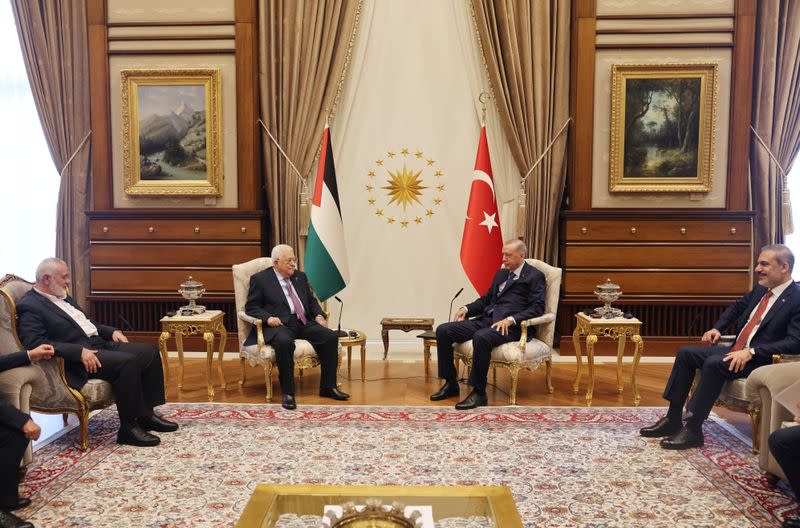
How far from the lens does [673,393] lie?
4.54 meters

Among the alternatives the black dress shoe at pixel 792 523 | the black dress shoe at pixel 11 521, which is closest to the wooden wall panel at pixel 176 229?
the black dress shoe at pixel 11 521

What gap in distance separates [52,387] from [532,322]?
3314 mm

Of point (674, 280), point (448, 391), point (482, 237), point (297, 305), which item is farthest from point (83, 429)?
point (674, 280)

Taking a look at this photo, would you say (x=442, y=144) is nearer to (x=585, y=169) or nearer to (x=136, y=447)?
(x=585, y=169)

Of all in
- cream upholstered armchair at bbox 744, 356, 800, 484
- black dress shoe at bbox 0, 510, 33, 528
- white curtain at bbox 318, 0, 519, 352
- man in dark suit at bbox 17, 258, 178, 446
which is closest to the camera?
black dress shoe at bbox 0, 510, 33, 528

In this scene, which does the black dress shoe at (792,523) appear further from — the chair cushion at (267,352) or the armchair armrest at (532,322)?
the chair cushion at (267,352)

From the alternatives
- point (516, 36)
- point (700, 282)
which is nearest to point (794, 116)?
point (700, 282)

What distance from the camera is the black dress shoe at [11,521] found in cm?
Result: 313

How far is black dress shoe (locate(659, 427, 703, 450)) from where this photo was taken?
4.30 meters

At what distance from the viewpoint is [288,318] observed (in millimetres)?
5531

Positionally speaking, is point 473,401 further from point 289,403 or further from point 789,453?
point 789,453

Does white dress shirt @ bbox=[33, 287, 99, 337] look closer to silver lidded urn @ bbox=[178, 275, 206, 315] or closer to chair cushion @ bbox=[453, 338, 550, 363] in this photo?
silver lidded urn @ bbox=[178, 275, 206, 315]

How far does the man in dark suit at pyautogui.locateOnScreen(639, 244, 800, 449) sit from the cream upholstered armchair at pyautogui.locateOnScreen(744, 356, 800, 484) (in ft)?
1.10

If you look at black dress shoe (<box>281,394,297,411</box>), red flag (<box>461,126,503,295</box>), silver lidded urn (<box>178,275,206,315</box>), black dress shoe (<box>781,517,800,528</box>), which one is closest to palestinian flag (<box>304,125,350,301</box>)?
silver lidded urn (<box>178,275,206,315</box>)
